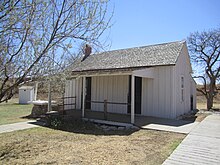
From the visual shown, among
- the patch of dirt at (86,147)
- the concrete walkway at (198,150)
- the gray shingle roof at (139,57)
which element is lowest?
the patch of dirt at (86,147)

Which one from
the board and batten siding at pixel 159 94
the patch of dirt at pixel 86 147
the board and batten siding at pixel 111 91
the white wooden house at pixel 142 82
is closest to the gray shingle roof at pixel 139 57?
the white wooden house at pixel 142 82

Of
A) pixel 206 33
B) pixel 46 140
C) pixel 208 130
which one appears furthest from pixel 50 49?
pixel 206 33

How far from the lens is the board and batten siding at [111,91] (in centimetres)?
1227

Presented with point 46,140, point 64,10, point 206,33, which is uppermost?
point 206,33

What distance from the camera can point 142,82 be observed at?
1158cm

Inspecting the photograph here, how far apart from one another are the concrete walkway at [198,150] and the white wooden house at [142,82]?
3616 millimetres

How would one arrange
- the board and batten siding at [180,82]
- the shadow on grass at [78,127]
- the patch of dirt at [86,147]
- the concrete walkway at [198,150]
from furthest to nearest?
the board and batten siding at [180,82]
the shadow on grass at [78,127]
the patch of dirt at [86,147]
the concrete walkway at [198,150]

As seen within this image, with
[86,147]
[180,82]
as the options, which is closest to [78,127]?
[86,147]

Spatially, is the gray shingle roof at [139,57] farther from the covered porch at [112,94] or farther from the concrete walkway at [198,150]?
the concrete walkway at [198,150]

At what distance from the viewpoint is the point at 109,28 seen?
3.86 meters

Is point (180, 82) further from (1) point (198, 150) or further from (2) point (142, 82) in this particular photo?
(1) point (198, 150)

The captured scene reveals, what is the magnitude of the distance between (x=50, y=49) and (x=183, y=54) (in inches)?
444

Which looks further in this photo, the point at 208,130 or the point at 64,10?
the point at 208,130

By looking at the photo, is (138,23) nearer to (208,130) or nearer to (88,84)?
(208,130)
